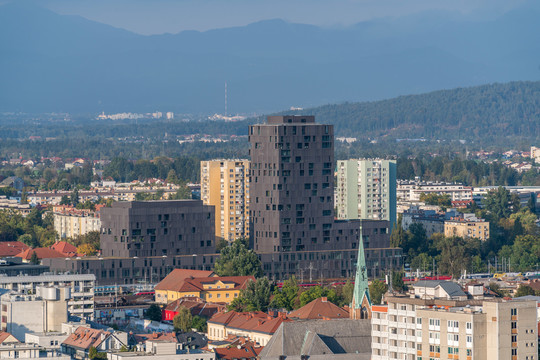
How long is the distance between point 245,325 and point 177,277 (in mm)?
22768

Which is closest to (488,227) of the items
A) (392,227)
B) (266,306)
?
(392,227)

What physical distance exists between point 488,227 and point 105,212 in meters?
40.3

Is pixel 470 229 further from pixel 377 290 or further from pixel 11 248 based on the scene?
pixel 377 290

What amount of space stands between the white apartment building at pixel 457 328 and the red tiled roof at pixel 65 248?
60.2 meters

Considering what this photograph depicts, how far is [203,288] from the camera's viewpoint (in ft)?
312

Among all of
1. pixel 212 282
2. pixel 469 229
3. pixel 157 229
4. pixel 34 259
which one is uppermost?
pixel 157 229

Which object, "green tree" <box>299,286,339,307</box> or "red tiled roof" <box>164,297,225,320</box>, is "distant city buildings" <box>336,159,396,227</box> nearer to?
"green tree" <box>299,286,339,307</box>

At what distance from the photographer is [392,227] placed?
445 feet

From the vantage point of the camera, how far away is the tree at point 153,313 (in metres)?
86.2

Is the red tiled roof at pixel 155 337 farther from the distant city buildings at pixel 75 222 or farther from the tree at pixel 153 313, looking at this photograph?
the distant city buildings at pixel 75 222

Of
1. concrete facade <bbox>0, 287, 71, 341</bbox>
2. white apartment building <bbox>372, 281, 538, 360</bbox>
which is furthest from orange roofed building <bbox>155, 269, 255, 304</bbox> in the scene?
white apartment building <bbox>372, 281, 538, 360</bbox>

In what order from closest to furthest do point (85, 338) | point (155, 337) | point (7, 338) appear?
point (7, 338) < point (85, 338) < point (155, 337)

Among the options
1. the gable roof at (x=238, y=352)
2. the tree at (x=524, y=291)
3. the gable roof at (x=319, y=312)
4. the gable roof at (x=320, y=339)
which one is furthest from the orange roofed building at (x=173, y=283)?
the gable roof at (x=320, y=339)

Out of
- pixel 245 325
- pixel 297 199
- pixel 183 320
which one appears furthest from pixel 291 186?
pixel 245 325
